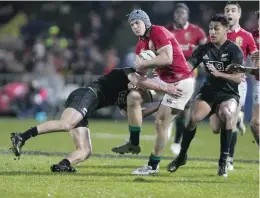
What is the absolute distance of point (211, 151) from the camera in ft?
50.1

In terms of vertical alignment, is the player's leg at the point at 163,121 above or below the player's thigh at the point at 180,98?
below

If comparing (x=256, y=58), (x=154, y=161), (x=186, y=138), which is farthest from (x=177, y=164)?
(x=256, y=58)

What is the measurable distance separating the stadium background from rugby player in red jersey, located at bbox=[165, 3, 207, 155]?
303 inches

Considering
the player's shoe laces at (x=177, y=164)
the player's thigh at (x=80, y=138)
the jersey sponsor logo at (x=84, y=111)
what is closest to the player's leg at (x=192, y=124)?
the player's shoe laces at (x=177, y=164)

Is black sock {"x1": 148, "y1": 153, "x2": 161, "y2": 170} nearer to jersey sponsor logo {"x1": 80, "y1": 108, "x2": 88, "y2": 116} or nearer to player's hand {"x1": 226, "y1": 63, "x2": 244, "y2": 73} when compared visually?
jersey sponsor logo {"x1": 80, "y1": 108, "x2": 88, "y2": 116}

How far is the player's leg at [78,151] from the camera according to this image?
10.2 meters

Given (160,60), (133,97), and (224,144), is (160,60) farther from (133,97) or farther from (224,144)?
(224,144)

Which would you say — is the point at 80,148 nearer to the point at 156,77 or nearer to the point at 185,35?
the point at 156,77

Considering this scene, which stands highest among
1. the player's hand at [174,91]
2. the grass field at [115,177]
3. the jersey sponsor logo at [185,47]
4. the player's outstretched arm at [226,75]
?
the jersey sponsor logo at [185,47]

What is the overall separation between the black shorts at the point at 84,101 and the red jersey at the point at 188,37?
15.0ft

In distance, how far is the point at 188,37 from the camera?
15086 mm

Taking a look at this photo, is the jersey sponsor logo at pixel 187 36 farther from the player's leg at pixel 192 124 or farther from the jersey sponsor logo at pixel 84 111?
the jersey sponsor logo at pixel 84 111

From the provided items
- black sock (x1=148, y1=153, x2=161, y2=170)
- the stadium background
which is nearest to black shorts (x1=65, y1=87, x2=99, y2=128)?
black sock (x1=148, y1=153, x2=161, y2=170)

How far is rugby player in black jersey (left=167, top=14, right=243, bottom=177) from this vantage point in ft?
35.1
